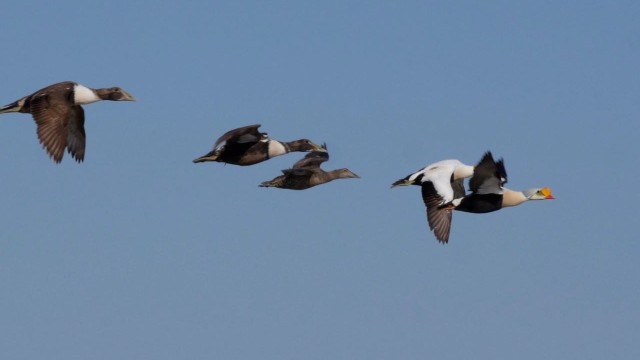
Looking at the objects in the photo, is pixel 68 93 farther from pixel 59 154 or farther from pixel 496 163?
pixel 496 163

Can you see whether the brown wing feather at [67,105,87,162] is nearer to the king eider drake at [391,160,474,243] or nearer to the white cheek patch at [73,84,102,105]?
the white cheek patch at [73,84,102,105]

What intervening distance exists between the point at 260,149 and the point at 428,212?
10.3ft

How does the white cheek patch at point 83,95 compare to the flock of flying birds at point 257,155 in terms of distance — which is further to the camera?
the white cheek patch at point 83,95

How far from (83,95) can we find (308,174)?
4.93 m

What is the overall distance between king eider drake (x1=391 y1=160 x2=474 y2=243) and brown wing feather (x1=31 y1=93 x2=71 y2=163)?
19.3 ft

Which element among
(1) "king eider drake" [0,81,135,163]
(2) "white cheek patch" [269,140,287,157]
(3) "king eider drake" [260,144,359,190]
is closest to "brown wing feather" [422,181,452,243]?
(2) "white cheek patch" [269,140,287,157]

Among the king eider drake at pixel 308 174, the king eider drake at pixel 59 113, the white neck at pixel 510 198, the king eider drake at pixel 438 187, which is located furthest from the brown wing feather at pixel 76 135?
the white neck at pixel 510 198

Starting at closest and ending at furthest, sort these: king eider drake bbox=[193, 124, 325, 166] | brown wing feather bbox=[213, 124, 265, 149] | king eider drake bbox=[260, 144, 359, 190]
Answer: brown wing feather bbox=[213, 124, 265, 149] < king eider drake bbox=[193, 124, 325, 166] < king eider drake bbox=[260, 144, 359, 190]

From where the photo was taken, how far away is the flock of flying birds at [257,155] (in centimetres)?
3847

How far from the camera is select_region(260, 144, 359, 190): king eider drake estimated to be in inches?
1628

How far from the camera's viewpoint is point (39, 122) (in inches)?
1512

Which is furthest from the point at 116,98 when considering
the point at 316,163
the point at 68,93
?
the point at 316,163

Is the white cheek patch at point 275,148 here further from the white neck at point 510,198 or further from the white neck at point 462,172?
the white neck at point 510,198

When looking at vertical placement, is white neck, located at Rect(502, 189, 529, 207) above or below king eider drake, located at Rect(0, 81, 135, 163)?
below
